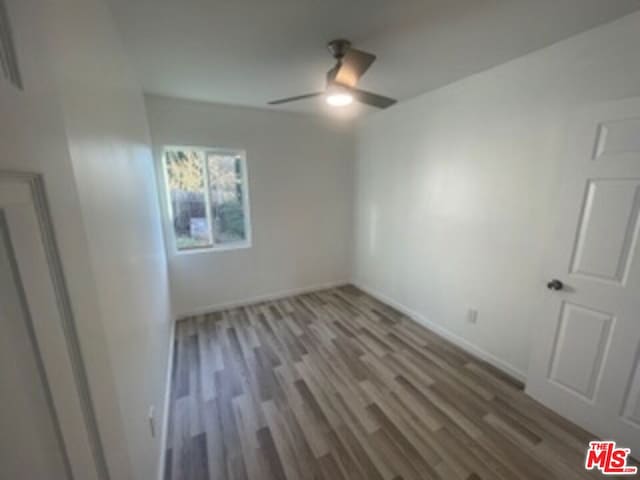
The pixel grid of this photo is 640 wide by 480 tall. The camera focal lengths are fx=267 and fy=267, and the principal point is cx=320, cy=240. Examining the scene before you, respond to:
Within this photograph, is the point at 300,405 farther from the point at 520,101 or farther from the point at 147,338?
the point at 520,101

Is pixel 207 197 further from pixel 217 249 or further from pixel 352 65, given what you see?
pixel 352 65

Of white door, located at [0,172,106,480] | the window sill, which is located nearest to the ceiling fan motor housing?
white door, located at [0,172,106,480]

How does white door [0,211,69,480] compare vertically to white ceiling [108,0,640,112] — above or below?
below

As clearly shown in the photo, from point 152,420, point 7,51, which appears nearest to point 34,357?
point 7,51

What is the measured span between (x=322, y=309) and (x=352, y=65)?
2714mm

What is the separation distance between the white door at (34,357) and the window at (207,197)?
2.81 m

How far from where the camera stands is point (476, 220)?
2.45 m

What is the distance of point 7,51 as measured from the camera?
43cm

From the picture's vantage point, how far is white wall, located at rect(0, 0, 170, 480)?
0.51 metres

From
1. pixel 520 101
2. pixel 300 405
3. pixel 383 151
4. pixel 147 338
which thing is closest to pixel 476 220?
pixel 520 101

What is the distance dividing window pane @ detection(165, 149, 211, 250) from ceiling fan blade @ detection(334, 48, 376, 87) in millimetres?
2074

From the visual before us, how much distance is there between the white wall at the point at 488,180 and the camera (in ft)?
5.84

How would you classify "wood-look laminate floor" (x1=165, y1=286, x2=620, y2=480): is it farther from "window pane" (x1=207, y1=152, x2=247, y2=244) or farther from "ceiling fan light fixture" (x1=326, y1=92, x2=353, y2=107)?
"ceiling fan light fixture" (x1=326, y1=92, x2=353, y2=107)

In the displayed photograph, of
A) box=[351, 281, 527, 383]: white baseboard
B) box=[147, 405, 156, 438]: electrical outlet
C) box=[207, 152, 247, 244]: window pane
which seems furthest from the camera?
box=[207, 152, 247, 244]: window pane
